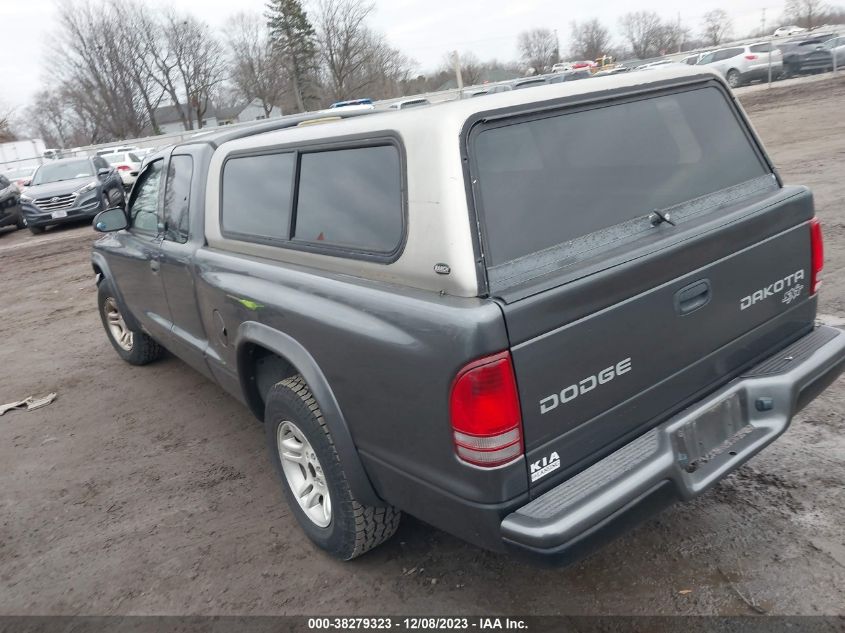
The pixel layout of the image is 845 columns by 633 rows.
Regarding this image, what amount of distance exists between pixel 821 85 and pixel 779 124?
8403mm

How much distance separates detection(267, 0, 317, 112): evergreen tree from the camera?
64625mm

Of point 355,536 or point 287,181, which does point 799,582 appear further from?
point 287,181

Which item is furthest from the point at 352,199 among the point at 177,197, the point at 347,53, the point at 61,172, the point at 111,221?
the point at 347,53

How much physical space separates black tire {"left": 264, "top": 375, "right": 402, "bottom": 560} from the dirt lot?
155 millimetres

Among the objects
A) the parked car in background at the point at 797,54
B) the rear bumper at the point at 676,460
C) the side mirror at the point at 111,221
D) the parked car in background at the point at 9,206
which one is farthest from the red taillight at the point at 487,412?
the parked car in background at the point at 797,54

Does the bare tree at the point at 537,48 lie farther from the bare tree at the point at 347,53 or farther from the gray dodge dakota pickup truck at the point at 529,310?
the gray dodge dakota pickup truck at the point at 529,310

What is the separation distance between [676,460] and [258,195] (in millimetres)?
2258

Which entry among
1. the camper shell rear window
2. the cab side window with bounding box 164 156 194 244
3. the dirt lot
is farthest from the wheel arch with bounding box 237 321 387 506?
the cab side window with bounding box 164 156 194 244

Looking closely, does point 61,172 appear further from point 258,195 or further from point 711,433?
point 711,433

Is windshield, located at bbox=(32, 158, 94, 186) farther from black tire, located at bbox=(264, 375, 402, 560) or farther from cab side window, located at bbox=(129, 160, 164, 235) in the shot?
black tire, located at bbox=(264, 375, 402, 560)

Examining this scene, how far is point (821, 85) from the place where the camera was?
21.9m

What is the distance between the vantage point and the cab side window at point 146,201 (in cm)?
467

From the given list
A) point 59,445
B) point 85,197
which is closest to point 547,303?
point 59,445

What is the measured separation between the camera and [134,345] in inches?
231
